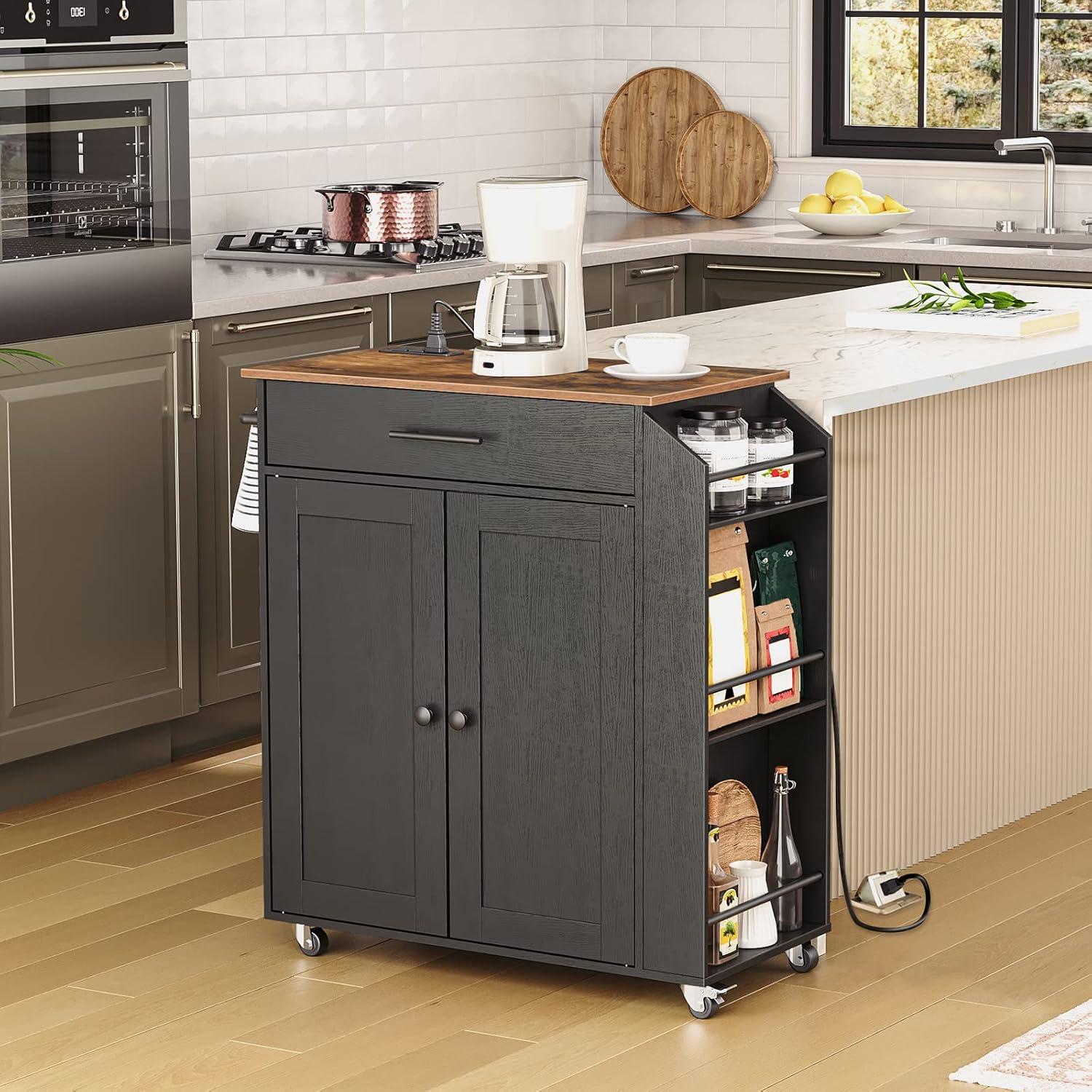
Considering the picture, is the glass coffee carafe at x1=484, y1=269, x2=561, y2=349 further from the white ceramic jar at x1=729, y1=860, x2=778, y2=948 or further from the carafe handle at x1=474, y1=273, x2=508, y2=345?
the white ceramic jar at x1=729, y1=860, x2=778, y2=948

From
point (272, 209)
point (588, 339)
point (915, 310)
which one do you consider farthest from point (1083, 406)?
point (272, 209)

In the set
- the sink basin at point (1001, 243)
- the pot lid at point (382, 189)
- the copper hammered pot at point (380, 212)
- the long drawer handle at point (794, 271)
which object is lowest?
the long drawer handle at point (794, 271)

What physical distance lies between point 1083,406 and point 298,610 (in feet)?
5.93

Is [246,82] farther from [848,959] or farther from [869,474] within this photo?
[848,959]

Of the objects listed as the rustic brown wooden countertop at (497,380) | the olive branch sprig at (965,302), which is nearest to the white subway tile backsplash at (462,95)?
the olive branch sprig at (965,302)

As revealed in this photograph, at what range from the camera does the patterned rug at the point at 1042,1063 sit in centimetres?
316

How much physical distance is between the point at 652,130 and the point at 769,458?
13.0 feet

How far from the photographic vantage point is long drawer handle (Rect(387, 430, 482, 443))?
347 cm

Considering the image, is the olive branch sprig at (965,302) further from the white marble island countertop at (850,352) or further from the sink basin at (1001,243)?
the sink basin at (1001,243)

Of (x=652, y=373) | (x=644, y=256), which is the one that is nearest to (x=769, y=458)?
(x=652, y=373)

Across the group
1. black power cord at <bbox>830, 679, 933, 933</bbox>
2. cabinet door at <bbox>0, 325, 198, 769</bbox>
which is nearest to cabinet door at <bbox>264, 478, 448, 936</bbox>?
black power cord at <bbox>830, 679, 933, 933</bbox>

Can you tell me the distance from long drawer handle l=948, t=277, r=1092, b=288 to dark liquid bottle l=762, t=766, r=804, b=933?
2502 mm

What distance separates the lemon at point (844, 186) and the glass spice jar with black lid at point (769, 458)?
3.14 metres

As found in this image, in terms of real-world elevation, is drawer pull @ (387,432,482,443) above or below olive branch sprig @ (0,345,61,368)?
below
